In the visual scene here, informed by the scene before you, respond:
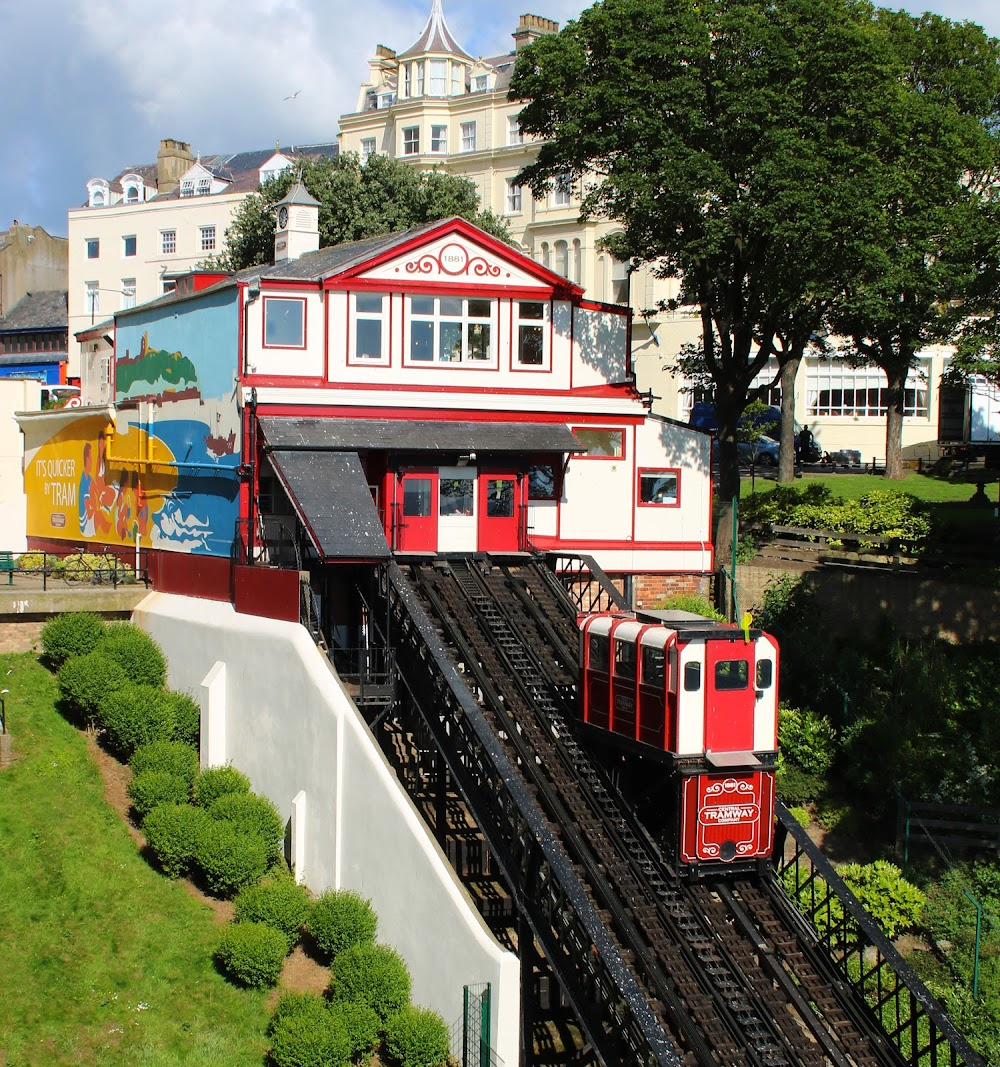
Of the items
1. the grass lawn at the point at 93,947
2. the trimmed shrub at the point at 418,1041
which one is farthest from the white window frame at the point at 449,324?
the trimmed shrub at the point at 418,1041

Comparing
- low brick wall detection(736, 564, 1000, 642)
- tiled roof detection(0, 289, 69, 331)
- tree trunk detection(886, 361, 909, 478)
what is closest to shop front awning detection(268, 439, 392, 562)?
low brick wall detection(736, 564, 1000, 642)

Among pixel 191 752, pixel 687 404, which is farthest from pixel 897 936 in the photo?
pixel 687 404

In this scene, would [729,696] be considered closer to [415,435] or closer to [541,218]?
[415,435]

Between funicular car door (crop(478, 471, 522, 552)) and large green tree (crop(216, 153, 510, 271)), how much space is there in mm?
22398

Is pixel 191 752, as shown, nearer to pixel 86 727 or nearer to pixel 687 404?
pixel 86 727

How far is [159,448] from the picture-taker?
32969 mm

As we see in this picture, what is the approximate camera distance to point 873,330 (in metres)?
33.8

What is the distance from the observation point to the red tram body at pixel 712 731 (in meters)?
19.9

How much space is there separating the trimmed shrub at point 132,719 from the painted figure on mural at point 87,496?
999cm

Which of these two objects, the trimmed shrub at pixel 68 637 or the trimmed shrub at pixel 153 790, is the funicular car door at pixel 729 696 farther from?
the trimmed shrub at pixel 68 637

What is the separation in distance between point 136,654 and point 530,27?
152 feet

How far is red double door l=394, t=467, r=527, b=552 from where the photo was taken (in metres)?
29.6

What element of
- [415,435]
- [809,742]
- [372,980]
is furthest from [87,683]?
[809,742]

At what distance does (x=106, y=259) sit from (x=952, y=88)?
47.8 metres
